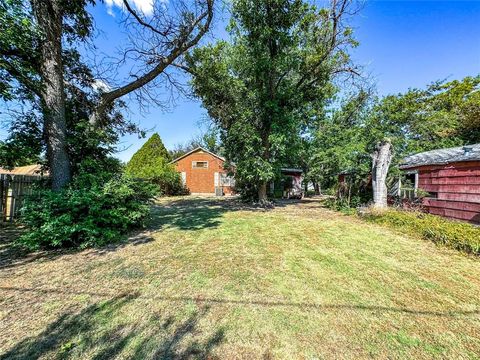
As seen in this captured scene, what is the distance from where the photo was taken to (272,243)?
520cm

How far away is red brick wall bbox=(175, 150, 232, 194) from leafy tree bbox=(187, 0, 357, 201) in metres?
9.33

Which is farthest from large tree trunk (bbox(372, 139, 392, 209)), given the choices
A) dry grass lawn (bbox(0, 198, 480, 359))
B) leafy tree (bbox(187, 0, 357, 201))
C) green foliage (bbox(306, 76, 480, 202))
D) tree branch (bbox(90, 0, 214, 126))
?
tree branch (bbox(90, 0, 214, 126))

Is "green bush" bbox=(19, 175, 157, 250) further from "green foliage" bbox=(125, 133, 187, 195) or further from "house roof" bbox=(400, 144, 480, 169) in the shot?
"green foliage" bbox=(125, 133, 187, 195)

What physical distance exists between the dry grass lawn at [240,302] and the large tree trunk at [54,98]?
78.3 inches

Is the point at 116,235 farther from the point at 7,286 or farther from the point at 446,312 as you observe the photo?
the point at 446,312

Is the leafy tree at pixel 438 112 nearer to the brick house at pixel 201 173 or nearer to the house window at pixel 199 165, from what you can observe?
the brick house at pixel 201 173

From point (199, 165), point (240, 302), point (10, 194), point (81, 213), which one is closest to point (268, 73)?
point (81, 213)

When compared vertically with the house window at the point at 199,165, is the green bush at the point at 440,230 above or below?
below

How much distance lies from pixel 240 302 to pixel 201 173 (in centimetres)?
1912

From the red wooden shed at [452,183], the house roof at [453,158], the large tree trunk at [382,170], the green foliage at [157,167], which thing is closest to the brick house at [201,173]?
the green foliage at [157,167]

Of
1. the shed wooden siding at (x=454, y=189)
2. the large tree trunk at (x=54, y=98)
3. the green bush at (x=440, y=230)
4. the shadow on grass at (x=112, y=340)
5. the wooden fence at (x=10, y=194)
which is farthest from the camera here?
the shed wooden siding at (x=454, y=189)

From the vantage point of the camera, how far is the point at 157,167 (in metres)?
17.5

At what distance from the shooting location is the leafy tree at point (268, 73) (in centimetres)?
962

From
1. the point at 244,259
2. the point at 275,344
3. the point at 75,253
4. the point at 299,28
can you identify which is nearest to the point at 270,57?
the point at 299,28
